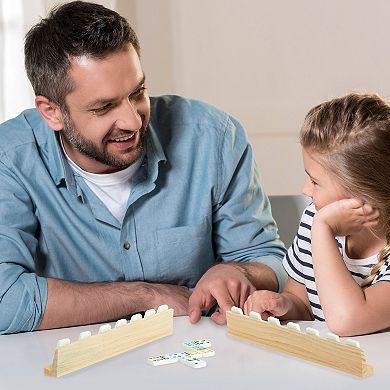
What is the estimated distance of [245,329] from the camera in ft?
5.04

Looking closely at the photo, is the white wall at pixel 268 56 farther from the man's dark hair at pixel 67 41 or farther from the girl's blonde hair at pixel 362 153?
the girl's blonde hair at pixel 362 153

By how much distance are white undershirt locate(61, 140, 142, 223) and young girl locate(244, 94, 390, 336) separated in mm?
489

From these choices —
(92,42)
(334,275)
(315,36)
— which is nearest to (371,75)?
(315,36)

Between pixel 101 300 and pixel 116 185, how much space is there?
34 cm

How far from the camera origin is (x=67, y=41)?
78.3 inches

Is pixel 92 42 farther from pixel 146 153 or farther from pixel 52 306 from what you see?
pixel 52 306

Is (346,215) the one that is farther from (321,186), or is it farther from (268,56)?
(268,56)

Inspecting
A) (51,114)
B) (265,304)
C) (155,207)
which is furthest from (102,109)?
(265,304)

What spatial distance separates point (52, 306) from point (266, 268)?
0.51m

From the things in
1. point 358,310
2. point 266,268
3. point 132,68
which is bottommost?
point 266,268

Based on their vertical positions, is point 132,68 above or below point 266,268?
above

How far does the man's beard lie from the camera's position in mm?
2006

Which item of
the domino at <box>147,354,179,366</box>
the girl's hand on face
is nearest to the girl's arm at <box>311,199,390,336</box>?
the girl's hand on face

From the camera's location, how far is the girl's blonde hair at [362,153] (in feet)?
5.53
